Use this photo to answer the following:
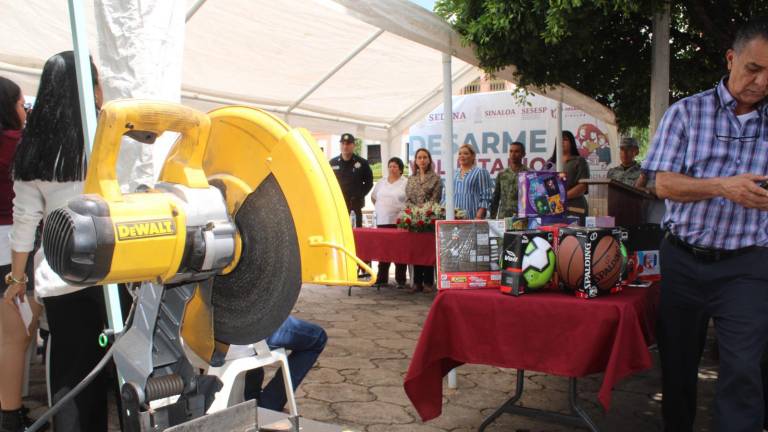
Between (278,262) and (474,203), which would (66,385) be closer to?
(278,262)

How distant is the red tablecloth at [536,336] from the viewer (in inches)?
97.4

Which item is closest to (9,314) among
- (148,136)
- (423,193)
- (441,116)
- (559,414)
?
(148,136)

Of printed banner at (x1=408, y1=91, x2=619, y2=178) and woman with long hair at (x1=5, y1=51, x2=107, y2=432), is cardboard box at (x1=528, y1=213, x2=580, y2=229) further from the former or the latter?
printed banner at (x1=408, y1=91, x2=619, y2=178)

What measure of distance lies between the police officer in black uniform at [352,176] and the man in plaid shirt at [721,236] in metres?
6.75

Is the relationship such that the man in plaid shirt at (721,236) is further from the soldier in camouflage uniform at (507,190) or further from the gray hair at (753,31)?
the soldier in camouflage uniform at (507,190)

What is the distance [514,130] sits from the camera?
10.3 meters

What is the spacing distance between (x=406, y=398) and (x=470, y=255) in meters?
1.34

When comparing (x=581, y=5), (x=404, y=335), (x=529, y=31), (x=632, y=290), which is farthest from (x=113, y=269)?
(x=404, y=335)

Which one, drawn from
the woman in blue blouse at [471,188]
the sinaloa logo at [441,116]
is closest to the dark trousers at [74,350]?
the woman in blue blouse at [471,188]

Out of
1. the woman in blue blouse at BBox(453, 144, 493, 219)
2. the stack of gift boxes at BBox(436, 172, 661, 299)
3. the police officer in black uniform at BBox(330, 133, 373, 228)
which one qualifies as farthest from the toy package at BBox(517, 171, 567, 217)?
the police officer in black uniform at BBox(330, 133, 373, 228)

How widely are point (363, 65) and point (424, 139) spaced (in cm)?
266

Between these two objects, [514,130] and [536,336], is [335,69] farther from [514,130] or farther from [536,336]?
[536,336]

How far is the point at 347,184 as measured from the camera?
924 cm

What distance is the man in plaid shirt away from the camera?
7.52ft
